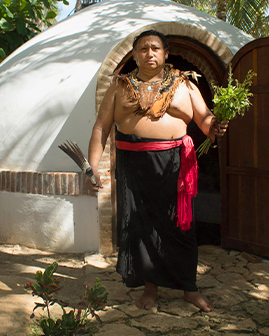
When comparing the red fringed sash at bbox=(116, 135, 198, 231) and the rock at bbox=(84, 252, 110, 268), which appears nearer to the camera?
the red fringed sash at bbox=(116, 135, 198, 231)

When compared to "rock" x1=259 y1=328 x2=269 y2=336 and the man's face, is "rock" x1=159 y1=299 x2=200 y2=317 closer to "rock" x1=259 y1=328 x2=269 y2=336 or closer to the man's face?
"rock" x1=259 y1=328 x2=269 y2=336

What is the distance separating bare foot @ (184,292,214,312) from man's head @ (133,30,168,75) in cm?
177

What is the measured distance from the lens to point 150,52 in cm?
273

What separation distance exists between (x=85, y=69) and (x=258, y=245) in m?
2.70

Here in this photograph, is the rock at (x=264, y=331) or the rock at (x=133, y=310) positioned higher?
the rock at (x=133, y=310)

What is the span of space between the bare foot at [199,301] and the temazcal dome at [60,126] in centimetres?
133

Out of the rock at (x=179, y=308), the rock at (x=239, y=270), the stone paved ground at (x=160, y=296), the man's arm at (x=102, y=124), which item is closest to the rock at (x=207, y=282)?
the stone paved ground at (x=160, y=296)

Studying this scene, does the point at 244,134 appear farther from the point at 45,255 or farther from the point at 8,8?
the point at 8,8

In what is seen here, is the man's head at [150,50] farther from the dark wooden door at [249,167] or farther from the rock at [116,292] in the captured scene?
the rock at [116,292]

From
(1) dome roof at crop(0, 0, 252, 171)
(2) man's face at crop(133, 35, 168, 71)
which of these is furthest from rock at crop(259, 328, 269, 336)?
(1) dome roof at crop(0, 0, 252, 171)

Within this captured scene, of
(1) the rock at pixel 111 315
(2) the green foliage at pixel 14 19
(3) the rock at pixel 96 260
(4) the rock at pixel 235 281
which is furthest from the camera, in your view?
(2) the green foliage at pixel 14 19

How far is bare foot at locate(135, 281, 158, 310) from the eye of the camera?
2.90 meters

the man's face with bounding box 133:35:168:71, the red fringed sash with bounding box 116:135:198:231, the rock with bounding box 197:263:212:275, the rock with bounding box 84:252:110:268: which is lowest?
the rock with bounding box 197:263:212:275

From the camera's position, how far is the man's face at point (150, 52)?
2.74m
